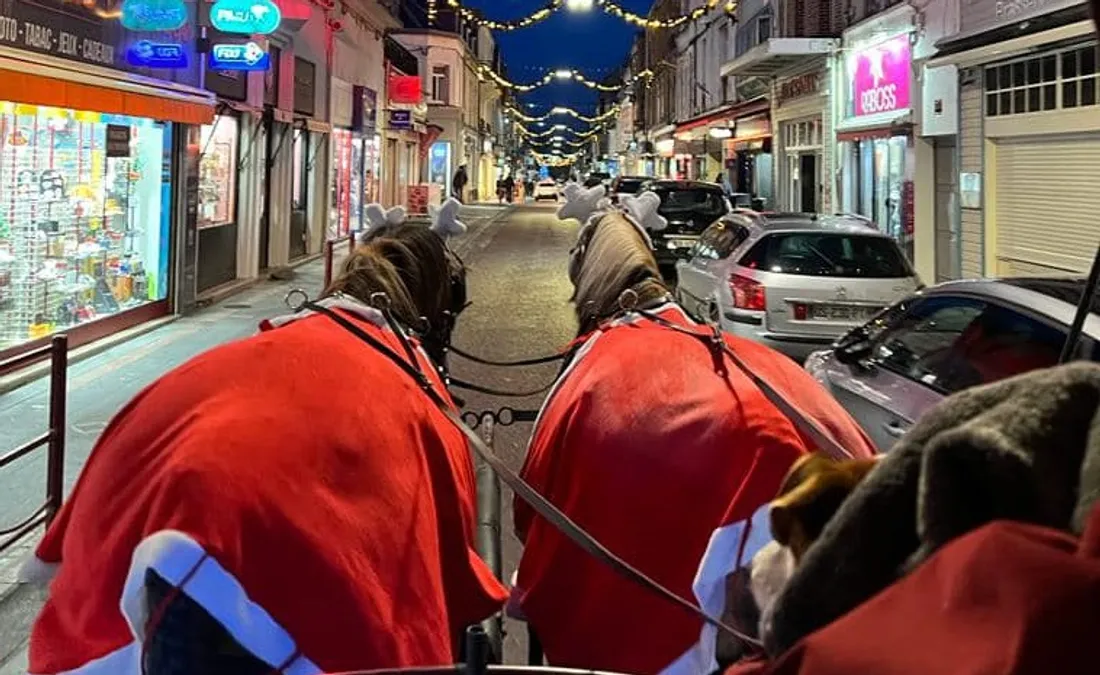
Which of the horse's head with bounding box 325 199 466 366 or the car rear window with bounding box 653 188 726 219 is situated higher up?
the car rear window with bounding box 653 188 726 219

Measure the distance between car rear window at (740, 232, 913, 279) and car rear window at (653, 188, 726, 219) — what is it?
8.82 m

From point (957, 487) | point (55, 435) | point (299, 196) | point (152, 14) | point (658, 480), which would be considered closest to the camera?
point (957, 487)

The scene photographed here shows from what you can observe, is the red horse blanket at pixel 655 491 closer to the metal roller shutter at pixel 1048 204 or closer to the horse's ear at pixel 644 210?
the horse's ear at pixel 644 210

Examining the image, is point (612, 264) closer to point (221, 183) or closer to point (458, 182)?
point (221, 183)

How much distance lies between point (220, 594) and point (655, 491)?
1314mm

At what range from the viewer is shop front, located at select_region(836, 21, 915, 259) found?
1678 cm

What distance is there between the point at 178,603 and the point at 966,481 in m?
1.52

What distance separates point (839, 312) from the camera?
9.74 metres

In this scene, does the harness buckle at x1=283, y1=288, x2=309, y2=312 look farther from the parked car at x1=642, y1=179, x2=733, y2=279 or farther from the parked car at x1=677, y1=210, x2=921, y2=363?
the parked car at x1=642, y1=179, x2=733, y2=279

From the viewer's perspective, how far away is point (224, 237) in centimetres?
1528

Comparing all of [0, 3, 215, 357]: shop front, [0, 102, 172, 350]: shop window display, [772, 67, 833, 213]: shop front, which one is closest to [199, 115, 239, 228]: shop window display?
[0, 3, 215, 357]: shop front

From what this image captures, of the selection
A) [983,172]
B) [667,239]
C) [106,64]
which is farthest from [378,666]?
[667,239]

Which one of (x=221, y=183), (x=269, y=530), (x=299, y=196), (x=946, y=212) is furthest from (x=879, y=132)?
(x=269, y=530)

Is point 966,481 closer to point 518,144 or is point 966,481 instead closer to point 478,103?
point 478,103
